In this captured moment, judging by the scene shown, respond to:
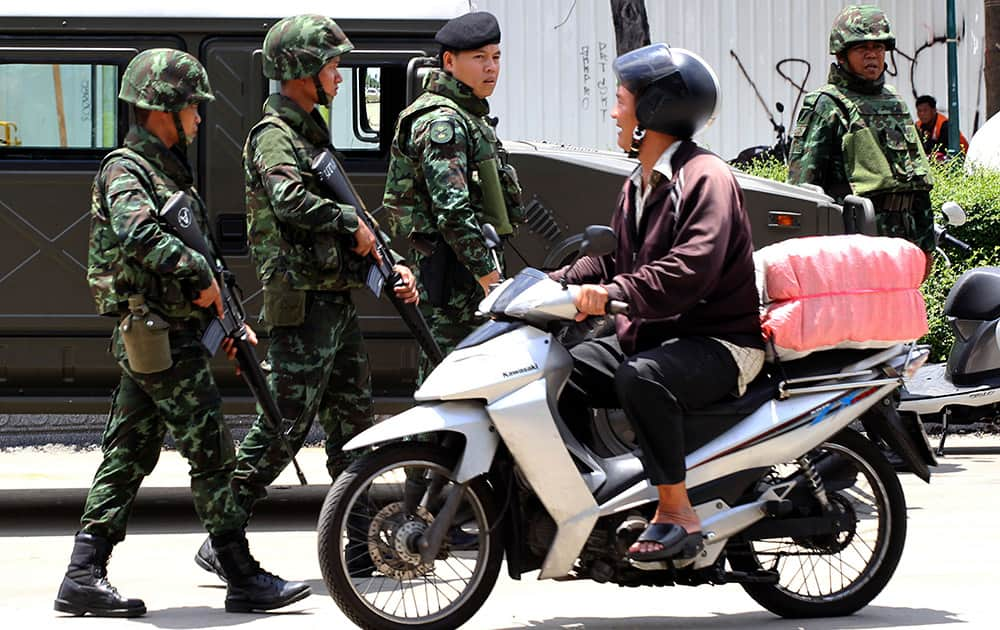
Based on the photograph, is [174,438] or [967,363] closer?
[174,438]

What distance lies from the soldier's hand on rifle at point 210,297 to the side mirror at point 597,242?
4.37ft

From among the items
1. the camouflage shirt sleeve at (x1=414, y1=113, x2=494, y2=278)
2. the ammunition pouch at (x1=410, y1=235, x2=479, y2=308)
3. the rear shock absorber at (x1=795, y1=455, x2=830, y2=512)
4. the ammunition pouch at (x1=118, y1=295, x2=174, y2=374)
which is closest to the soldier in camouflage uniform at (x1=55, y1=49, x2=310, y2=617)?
the ammunition pouch at (x1=118, y1=295, x2=174, y2=374)

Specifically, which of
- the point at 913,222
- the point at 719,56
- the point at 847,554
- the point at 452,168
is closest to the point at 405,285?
the point at 452,168

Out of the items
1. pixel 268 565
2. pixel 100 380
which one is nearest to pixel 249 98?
pixel 100 380

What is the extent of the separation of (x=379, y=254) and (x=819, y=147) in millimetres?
3087

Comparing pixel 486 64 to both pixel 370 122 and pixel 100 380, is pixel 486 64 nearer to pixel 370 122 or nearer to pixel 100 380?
pixel 370 122

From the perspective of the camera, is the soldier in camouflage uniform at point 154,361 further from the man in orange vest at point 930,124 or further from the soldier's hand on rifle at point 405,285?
the man in orange vest at point 930,124

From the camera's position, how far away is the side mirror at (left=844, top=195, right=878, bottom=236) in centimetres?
830

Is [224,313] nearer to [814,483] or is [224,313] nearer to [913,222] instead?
[814,483]

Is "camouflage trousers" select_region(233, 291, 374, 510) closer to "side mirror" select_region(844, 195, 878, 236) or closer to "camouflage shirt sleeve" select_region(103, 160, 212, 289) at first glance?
"camouflage shirt sleeve" select_region(103, 160, 212, 289)

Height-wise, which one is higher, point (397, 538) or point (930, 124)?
point (930, 124)

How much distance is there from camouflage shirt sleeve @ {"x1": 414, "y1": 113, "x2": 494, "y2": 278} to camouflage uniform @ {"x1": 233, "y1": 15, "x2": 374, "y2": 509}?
1.36 ft

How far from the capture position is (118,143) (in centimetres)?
815

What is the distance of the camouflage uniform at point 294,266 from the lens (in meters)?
6.53
